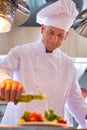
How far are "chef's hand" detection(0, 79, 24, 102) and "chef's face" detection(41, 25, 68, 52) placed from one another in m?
0.70

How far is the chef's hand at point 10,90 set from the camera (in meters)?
0.88

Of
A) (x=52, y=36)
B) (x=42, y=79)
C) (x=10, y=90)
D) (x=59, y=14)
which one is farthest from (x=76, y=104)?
(x=10, y=90)

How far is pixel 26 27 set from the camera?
2969mm

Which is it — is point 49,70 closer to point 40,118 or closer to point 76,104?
point 76,104

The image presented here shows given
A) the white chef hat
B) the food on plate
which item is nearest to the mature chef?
the white chef hat

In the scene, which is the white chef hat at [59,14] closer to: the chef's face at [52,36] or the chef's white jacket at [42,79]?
the chef's face at [52,36]

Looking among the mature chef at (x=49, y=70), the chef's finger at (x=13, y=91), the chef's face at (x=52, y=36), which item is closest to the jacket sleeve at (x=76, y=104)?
the mature chef at (x=49, y=70)

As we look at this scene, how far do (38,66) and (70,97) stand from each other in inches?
9.6

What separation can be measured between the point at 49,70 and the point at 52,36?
0.63 feet

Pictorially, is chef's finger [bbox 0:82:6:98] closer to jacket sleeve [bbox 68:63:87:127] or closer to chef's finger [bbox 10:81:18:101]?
chef's finger [bbox 10:81:18:101]

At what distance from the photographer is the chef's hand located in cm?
88

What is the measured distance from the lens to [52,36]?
5.20 ft

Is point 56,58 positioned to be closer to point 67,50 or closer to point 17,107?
point 17,107

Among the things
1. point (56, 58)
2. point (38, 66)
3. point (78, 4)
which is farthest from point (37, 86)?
point (78, 4)
